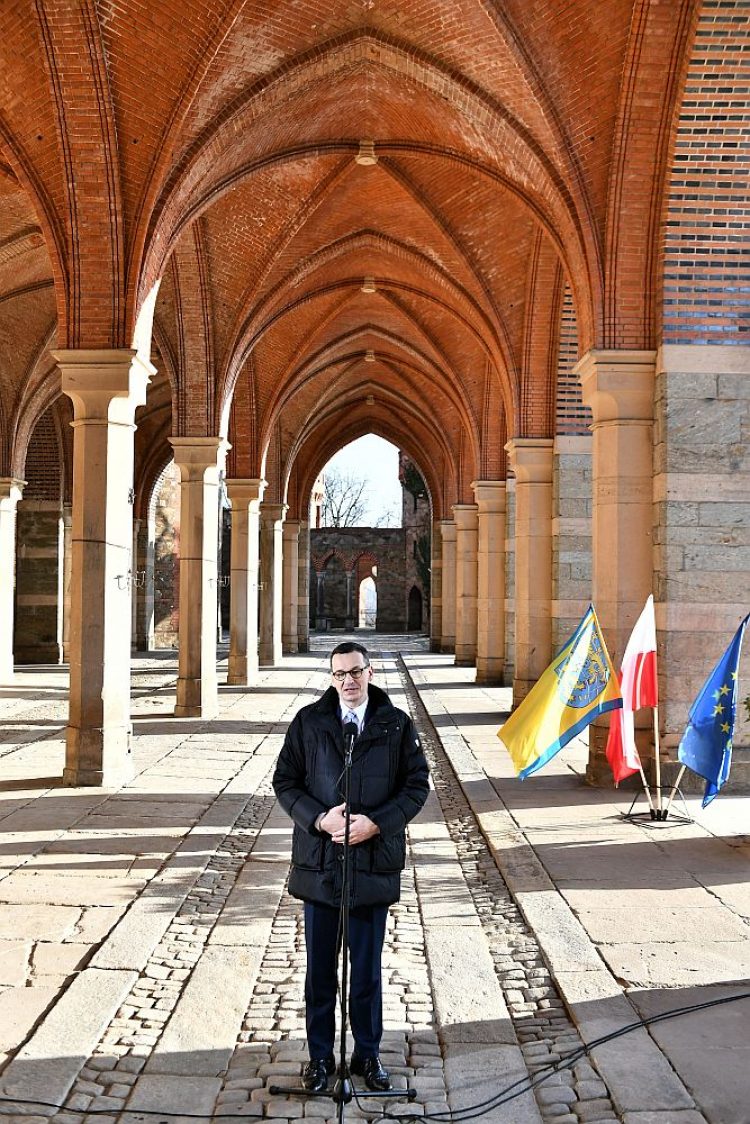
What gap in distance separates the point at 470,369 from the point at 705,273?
1140cm

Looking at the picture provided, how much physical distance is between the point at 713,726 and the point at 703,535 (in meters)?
2.56

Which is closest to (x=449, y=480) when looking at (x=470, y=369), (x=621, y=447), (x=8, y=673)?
(x=470, y=369)

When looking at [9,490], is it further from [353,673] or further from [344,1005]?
[344,1005]

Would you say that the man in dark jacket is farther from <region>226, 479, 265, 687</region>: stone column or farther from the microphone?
<region>226, 479, 265, 687</region>: stone column

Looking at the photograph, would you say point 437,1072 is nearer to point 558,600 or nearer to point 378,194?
point 558,600

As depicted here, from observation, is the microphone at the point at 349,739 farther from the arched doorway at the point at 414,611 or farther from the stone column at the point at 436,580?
the arched doorway at the point at 414,611

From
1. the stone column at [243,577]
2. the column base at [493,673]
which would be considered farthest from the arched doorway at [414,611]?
the stone column at [243,577]

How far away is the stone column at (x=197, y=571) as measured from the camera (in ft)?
45.9

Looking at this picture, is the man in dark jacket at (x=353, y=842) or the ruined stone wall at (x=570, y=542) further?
the ruined stone wall at (x=570, y=542)

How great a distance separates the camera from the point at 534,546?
1467 centimetres

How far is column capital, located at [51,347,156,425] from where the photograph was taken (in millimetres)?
9492

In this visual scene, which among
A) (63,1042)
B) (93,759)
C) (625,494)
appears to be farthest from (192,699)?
(63,1042)

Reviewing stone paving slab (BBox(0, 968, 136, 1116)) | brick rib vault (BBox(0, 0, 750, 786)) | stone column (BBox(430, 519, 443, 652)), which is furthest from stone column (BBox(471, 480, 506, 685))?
stone paving slab (BBox(0, 968, 136, 1116))

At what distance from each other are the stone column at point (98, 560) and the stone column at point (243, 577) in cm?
841
